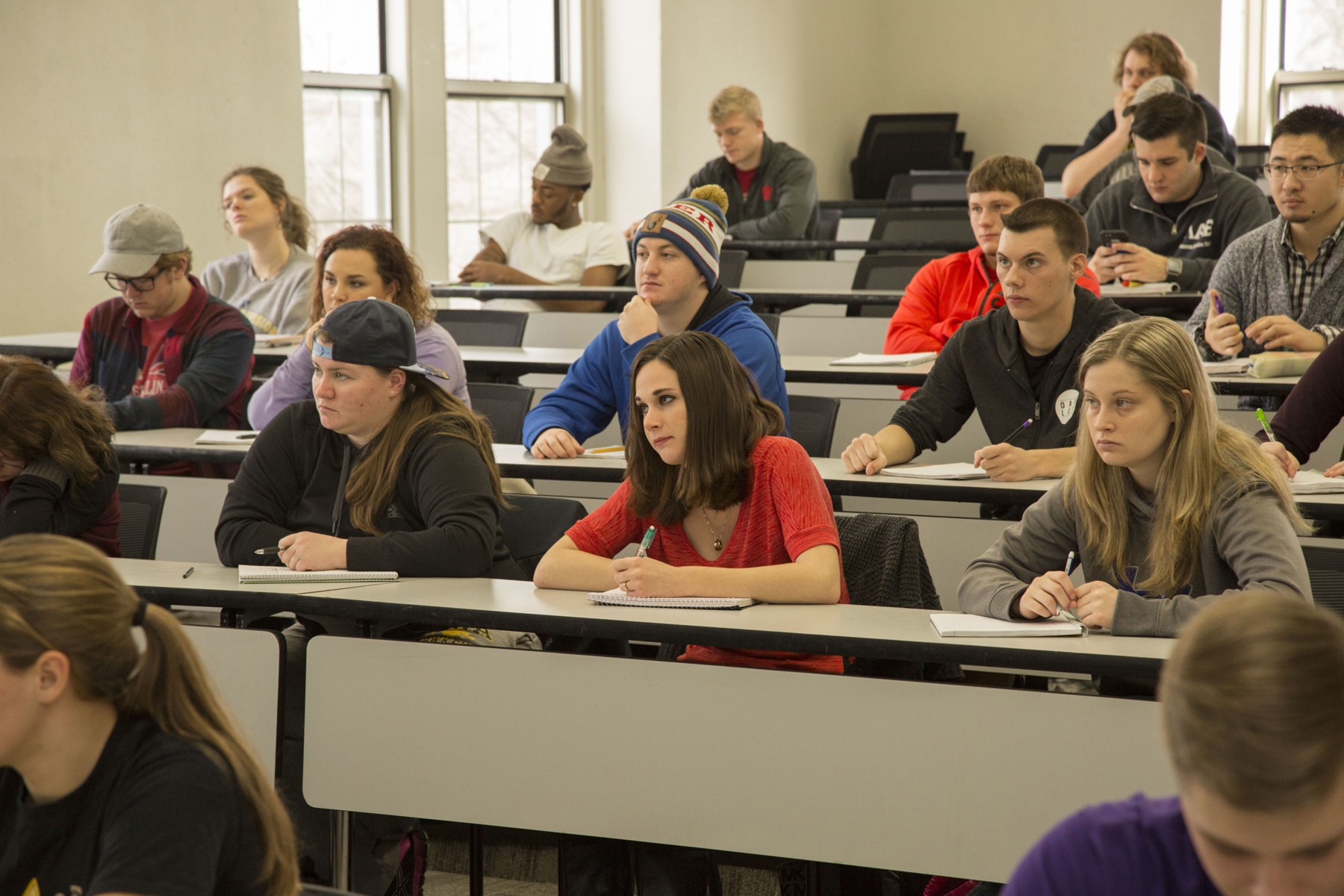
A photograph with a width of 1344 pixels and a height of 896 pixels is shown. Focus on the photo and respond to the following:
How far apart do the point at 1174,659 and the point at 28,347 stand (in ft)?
13.8

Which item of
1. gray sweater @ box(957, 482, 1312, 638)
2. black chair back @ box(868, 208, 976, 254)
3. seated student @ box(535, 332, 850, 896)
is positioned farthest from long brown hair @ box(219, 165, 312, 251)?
gray sweater @ box(957, 482, 1312, 638)

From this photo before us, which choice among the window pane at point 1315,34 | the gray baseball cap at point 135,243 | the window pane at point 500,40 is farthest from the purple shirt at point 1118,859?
the window pane at point 1315,34

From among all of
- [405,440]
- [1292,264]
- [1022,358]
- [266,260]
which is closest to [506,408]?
[405,440]

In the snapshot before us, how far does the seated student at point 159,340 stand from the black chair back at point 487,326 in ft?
4.09

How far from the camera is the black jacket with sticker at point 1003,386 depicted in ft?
9.38

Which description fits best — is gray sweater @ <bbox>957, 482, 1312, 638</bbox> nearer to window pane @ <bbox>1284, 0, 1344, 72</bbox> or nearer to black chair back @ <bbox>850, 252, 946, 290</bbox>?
black chair back @ <bbox>850, 252, 946, 290</bbox>

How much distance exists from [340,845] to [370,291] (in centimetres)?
142

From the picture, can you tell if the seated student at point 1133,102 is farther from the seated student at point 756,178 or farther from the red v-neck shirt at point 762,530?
the red v-neck shirt at point 762,530

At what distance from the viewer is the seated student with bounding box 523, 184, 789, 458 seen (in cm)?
297

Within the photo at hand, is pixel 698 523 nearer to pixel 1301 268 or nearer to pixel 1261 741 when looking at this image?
pixel 1261 741

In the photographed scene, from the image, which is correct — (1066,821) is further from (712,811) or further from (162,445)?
(162,445)

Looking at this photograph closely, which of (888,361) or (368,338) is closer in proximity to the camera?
(368,338)

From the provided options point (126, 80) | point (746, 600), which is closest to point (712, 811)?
point (746, 600)

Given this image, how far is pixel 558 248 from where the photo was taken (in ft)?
18.7
